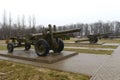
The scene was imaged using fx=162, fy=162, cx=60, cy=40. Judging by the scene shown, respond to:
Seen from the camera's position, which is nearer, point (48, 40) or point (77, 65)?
point (77, 65)

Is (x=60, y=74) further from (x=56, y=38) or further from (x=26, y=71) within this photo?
(x=56, y=38)

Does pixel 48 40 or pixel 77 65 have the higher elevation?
pixel 48 40

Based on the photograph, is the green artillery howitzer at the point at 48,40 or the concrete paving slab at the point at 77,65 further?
the green artillery howitzer at the point at 48,40

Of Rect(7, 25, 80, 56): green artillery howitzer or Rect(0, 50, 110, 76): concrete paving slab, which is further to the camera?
Rect(7, 25, 80, 56): green artillery howitzer

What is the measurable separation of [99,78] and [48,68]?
2.42m

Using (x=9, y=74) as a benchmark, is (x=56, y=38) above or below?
above

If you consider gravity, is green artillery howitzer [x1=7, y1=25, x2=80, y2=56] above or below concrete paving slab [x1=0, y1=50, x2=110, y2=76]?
above

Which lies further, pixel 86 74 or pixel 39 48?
pixel 39 48

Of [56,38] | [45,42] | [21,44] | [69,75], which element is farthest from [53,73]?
[21,44]

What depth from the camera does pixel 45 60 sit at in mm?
7941

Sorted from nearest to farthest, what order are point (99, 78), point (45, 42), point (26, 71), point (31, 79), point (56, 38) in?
point (99, 78) < point (31, 79) < point (26, 71) < point (45, 42) < point (56, 38)

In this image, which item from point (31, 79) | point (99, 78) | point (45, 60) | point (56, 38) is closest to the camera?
point (99, 78)

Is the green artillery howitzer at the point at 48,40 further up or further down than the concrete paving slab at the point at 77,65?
further up

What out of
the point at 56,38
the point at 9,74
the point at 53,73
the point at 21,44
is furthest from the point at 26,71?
the point at 21,44
